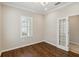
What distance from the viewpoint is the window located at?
13.9 ft

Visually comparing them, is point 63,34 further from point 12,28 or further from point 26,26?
point 12,28

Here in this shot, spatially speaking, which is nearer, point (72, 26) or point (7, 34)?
point (7, 34)

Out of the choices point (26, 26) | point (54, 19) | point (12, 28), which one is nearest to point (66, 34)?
point (54, 19)

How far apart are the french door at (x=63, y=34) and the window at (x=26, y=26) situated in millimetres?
1615

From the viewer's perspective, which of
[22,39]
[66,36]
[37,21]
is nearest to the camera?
[66,36]

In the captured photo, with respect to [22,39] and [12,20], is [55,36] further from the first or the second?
[12,20]

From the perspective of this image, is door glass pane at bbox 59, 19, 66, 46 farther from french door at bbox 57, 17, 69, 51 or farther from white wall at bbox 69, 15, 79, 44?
white wall at bbox 69, 15, 79, 44

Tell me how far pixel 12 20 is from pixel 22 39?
3.76 feet

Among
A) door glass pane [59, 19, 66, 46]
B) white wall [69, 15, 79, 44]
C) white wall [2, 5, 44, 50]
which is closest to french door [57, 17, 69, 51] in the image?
door glass pane [59, 19, 66, 46]

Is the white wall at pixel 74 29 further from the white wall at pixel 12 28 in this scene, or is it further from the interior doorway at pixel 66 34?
the white wall at pixel 12 28

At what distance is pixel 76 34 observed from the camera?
468 centimetres

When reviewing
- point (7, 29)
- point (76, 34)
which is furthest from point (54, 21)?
point (7, 29)

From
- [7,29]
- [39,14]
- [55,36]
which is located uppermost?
[39,14]

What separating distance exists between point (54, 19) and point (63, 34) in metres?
1.01
